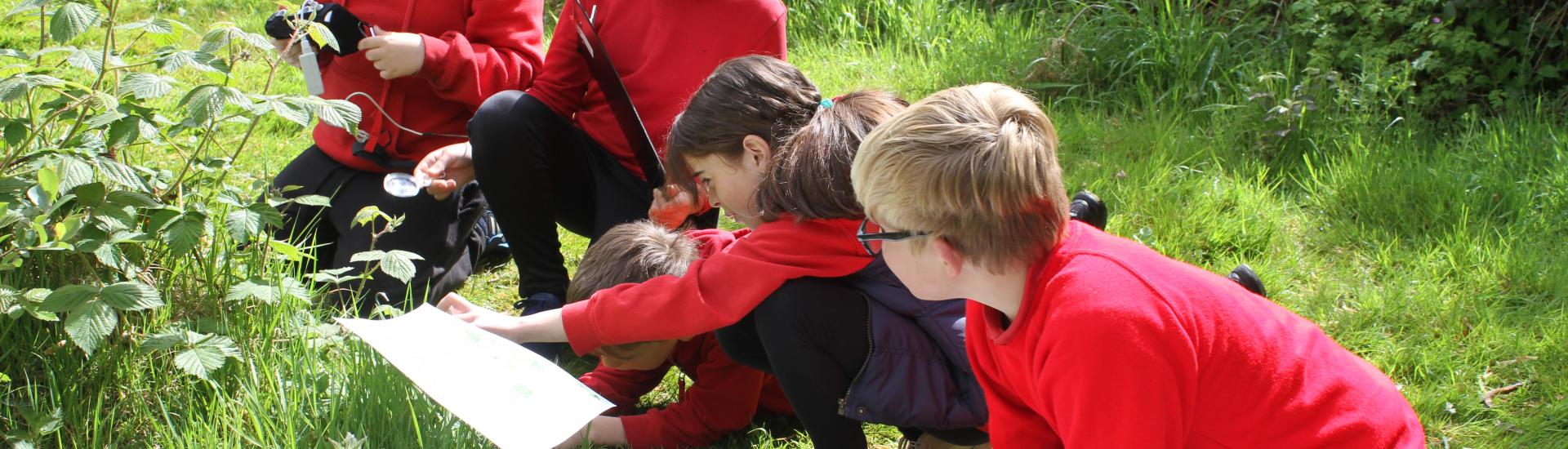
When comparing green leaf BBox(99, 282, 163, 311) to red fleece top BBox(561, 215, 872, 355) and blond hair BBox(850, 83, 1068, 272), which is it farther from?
blond hair BBox(850, 83, 1068, 272)

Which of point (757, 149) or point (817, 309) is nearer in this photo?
point (817, 309)

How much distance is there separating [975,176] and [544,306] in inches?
65.5

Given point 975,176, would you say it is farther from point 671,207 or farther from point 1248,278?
point 671,207

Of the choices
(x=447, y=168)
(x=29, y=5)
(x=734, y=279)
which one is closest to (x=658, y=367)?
(x=734, y=279)

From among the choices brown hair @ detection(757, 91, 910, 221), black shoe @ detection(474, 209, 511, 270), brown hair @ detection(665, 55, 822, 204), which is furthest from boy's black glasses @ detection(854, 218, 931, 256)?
black shoe @ detection(474, 209, 511, 270)

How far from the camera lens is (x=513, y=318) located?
2262 mm

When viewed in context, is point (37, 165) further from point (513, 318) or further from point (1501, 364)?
point (1501, 364)

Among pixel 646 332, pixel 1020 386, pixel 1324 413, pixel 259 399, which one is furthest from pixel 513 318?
pixel 1324 413

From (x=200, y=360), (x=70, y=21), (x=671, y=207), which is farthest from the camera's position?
(x=671, y=207)

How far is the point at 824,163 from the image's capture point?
205cm

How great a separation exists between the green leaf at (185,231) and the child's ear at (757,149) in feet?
3.06

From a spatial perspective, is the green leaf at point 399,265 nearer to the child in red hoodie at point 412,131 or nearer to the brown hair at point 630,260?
the brown hair at point 630,260

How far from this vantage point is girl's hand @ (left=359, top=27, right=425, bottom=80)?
284 cm

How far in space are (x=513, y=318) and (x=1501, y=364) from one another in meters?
2.07
